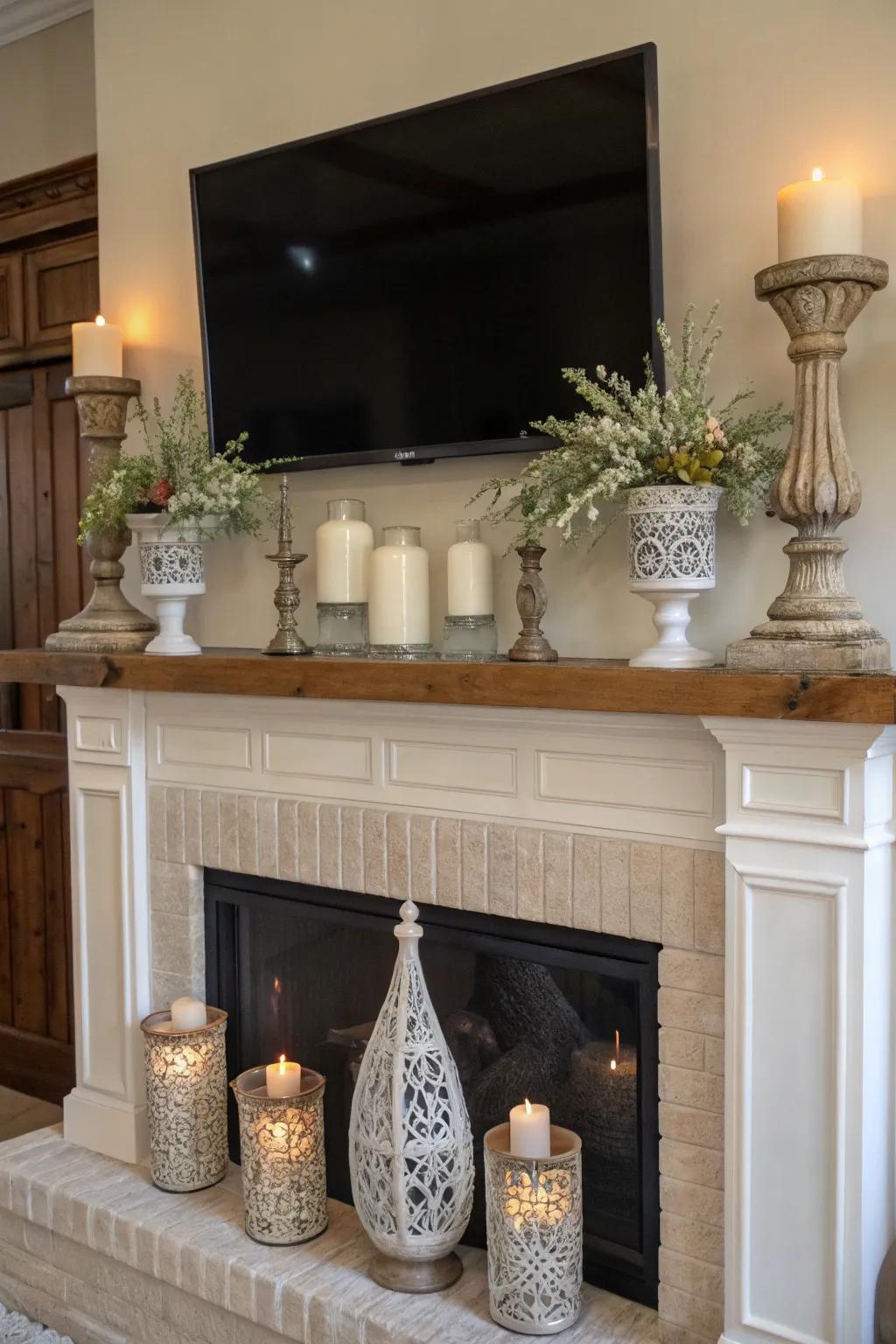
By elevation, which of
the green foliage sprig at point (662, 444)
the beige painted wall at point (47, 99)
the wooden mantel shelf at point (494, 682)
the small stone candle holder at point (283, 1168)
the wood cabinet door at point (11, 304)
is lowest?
the small stone candle holder at point (283, 1168)

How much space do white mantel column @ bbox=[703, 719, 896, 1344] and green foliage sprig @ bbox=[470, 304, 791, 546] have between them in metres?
0.35

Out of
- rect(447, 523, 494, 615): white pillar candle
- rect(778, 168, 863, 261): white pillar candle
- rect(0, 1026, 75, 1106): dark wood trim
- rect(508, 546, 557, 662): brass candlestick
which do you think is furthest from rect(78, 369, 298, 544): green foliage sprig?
rect(0, 1026, 75, 1106): dark wood trim

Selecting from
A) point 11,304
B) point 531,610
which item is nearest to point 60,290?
point 11,304

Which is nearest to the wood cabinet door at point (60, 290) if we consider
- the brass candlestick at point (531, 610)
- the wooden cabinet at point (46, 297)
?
the wooden cabinet at point (46, 297)

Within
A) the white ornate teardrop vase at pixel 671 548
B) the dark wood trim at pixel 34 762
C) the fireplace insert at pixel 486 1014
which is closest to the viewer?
the white ornate teardrop vase at pixel 671 548

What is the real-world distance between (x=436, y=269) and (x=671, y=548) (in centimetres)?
71

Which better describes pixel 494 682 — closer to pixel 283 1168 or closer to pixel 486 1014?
pixel 486 1014

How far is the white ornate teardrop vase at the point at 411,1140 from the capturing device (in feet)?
6.35

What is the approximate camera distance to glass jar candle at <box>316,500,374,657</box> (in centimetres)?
223

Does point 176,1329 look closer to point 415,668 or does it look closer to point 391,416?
point 415,668

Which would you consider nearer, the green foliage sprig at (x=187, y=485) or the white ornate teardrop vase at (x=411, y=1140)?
the white ornate teardrop vase at (x=411, y=1140)

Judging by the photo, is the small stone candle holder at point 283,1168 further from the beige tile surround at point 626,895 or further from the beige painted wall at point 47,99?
the beige painted wall at point 47,99

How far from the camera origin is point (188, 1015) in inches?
92.4

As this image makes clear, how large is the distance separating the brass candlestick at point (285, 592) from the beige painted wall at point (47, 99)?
4.47 ft
